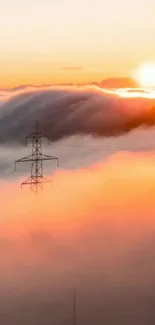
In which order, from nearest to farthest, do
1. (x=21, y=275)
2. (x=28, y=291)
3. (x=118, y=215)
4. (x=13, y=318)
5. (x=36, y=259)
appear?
(x=13, y=318)
(x=28, y=291)
(x=21, y=275)
(x=36, y=259)
(x=118, y=215)

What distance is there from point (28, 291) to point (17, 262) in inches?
38.8

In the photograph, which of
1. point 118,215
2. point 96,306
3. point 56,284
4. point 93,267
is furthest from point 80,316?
point 118,215

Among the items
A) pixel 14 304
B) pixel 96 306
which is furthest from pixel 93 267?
pixel 14 304

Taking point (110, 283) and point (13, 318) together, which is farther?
point (110, 283)

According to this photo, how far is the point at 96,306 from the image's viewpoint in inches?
249

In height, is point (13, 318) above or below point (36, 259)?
below

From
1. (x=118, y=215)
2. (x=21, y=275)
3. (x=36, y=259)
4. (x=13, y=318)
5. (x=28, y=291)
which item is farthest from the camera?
(x=118, y=215)

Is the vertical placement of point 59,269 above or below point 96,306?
above

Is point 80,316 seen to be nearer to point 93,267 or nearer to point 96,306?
point 96,306

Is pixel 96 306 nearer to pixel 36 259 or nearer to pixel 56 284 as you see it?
pixel 56 284

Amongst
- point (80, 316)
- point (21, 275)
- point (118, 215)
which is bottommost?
point (80, 316)

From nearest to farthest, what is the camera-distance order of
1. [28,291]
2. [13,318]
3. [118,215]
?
[13,318] < [28,291] < [118,215]

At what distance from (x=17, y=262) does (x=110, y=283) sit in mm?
1807

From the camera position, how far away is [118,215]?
9242 mm
